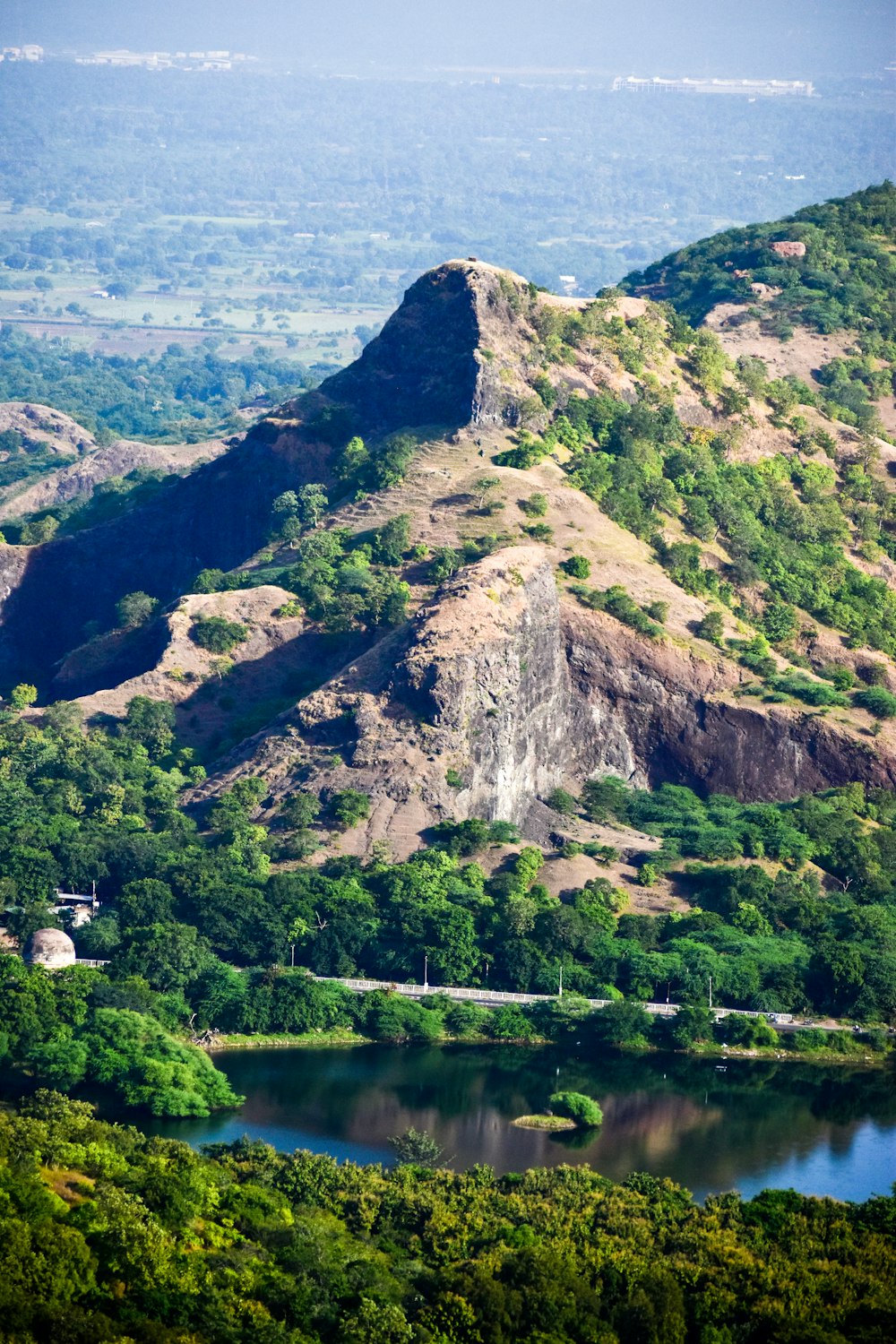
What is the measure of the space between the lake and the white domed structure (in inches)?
355

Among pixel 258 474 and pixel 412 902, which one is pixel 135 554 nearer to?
pixel 258 474

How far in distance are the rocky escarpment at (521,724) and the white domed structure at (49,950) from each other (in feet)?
49.6

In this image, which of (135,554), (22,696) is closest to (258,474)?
(135,554)

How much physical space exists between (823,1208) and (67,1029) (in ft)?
105

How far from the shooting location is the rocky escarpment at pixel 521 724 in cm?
13150

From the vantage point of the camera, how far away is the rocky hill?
133625mm

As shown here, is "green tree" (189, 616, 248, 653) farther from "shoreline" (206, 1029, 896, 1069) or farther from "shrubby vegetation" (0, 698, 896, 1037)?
"shoreline" (206, 1029, 896, 1069)

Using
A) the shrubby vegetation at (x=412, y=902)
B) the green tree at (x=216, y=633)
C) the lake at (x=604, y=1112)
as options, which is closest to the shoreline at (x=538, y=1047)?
the lake at (x=604, y=1112)

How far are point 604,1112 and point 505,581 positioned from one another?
3330 cm

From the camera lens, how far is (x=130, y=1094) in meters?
106

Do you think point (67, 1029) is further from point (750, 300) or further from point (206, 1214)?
point (750, 300)

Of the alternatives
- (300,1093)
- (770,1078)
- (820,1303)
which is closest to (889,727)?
(770,1078)

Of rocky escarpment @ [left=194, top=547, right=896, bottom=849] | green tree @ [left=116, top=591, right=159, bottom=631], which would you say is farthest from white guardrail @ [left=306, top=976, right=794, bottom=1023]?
green tree @ [left=116, top=591, right=159, bottom=631]

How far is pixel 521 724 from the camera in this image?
5325 inches
